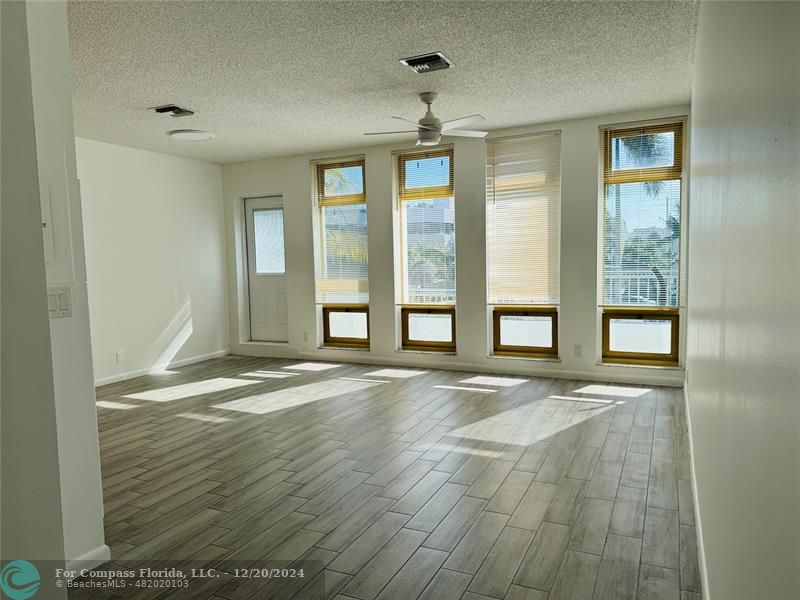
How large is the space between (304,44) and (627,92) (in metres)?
2.91

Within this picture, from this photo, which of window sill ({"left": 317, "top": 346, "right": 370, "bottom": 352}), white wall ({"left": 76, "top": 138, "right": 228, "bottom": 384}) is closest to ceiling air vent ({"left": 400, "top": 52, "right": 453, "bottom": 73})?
window sill ({"left": 317, "top": 346, "right": 370, "bottom": 352})

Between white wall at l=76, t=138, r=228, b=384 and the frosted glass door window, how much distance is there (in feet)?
1.68

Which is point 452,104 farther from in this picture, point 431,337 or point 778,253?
point 778,253

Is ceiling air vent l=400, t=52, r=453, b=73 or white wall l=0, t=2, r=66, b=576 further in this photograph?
ceiling air vent l=400, t=52, r=453, b=73

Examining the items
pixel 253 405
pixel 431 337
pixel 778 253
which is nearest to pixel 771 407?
pixel 778 253

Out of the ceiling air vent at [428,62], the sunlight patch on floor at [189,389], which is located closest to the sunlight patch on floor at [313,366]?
the sunlight patch on floor at [189,389]

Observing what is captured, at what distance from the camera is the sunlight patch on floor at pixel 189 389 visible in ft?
18.3

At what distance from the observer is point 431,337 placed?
684cm

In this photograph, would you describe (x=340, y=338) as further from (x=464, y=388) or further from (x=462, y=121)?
(x=462, y=121)

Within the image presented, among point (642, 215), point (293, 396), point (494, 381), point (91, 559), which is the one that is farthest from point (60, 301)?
point (642, 215)

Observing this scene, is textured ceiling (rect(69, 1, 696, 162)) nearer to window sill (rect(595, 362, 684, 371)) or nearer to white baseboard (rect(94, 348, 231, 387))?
window sill (rect(595, 362, 684, 371))

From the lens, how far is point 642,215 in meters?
5.55

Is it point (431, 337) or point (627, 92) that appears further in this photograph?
point (431, 337)

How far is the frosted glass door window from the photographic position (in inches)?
307
